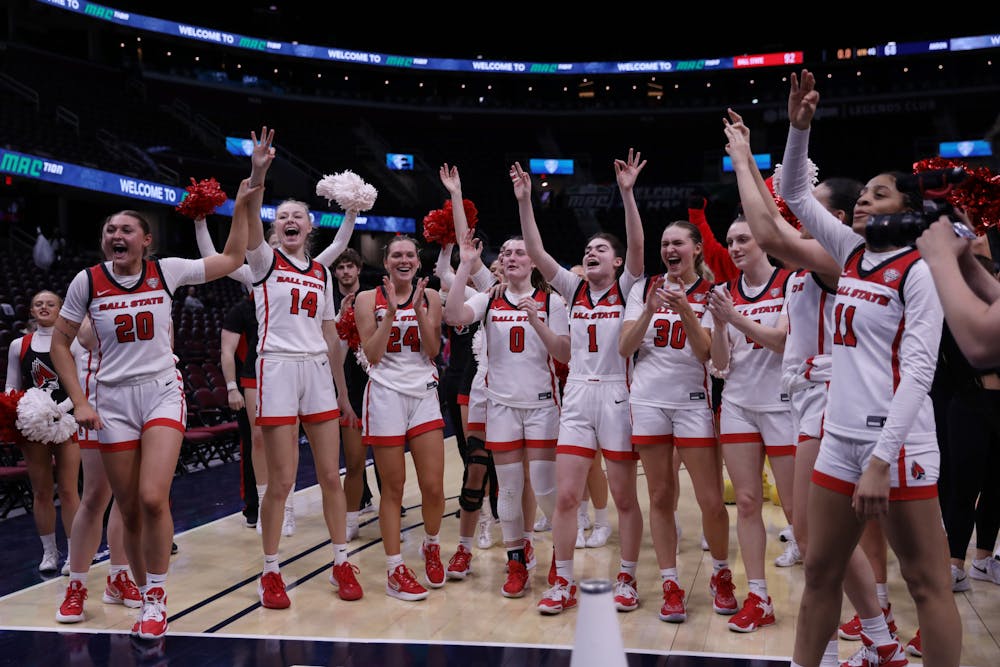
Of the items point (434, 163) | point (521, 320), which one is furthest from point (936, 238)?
point (434, 163)

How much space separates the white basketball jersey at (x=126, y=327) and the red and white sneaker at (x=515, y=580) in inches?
86.4

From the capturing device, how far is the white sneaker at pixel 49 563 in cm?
557

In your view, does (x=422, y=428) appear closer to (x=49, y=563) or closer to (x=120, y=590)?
(x=120, y=590)

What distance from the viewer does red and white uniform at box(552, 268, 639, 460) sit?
4.70 m

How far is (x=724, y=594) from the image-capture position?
4660mm

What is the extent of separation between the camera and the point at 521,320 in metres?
5.10

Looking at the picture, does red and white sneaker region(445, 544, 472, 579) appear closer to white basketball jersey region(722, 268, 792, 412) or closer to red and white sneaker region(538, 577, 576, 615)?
red and white sneaker region(538, 577, 576, 615)

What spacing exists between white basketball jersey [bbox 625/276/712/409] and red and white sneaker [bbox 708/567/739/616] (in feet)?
3.02

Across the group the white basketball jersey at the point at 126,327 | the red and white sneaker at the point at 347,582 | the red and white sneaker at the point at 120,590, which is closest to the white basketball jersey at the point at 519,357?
the red and white sneaker at the point at 347,582

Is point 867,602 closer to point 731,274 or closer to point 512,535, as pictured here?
point 512,535

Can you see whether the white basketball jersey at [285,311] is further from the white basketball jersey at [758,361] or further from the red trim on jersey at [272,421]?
the white basketball jersey at [758,361]

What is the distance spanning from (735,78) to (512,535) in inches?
1189

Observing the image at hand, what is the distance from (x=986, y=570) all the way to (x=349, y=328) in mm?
4286

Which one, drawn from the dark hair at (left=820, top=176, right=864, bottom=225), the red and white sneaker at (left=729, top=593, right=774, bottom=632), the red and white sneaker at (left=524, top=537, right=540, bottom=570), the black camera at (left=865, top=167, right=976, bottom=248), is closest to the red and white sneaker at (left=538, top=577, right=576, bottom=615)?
the red and white sneaker at (left=524, top=537, right=540, bottom=570)
